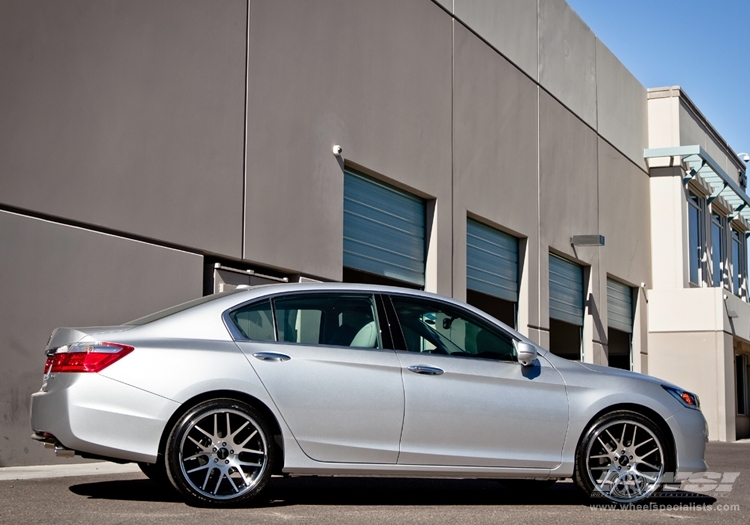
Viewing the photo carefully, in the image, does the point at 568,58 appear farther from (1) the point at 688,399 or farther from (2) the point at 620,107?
(1) the point at 688,399

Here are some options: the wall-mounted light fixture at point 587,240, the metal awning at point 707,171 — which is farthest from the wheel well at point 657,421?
the metal awning at point 707,171

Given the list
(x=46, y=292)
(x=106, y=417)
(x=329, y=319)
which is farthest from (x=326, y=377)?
(x=46, y=292)

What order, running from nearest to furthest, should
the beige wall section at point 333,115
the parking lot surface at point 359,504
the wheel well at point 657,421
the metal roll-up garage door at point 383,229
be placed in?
the parking lot surface at point 359,504 → the wheel well at point 657,421 → the beige wall section at point 333,115 → the metal roll-up garage door at point 383,229

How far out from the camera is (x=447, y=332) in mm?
6992

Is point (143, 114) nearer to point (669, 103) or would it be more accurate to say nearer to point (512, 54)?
point (512, 54)

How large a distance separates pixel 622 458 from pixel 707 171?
2486cm

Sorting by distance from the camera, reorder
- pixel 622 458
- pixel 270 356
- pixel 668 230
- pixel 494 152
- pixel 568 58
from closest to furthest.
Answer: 1. pixel 270 356
2. pixel 622 458
3. pixel 494 152
4. pixel 568 58
5. pixel 668 230

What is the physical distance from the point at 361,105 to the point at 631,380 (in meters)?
8.36

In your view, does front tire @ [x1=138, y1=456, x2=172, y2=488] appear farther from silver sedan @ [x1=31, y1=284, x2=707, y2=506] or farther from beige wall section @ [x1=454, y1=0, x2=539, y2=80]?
beige wall section @ [x1=454, y1=0, x2=539, y2=80]

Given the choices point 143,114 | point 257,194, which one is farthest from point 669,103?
point 143,114

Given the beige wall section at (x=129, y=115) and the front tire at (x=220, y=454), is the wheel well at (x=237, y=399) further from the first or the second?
the beige wall section at (x=129, y=115)

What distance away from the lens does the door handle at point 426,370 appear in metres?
6.61

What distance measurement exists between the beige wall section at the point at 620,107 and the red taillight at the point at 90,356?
67.1 feet

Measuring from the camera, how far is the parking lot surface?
18.9ft
